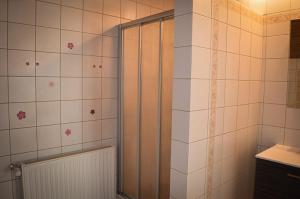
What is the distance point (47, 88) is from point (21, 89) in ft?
0.63

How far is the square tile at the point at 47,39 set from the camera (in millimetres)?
1809

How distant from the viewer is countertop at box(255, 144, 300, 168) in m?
1.60

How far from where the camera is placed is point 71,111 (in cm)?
203

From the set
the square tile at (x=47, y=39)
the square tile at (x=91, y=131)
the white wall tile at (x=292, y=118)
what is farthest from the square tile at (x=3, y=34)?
the white wall tile at (x=292, y=118)

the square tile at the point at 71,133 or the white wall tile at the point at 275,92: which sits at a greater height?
the white wall tile at the point at 275,92

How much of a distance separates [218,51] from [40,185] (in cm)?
174

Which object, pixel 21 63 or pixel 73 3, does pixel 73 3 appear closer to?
pixel 73 3

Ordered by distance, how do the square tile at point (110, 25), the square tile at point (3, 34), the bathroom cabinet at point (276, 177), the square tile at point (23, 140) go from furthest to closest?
the square tile at point (110, 25), the square tile at point (23, 140), the square tile at point (3, 34), the bathroom cabinet at point (276, 177)

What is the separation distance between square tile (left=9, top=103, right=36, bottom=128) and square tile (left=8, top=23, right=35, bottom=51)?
1.48 ft

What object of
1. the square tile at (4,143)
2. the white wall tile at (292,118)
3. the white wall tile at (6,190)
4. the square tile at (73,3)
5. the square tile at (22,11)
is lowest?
the white wall tile at (6,190)

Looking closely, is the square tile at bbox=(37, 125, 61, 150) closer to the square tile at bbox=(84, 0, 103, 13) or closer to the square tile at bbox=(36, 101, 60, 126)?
the square tile at bbox=(36, 101, 60, 126)

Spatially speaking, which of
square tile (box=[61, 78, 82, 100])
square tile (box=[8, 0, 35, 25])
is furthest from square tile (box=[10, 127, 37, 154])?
square tile (box=[8, 0, 35, 25])

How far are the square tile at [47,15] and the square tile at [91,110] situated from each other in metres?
0.73

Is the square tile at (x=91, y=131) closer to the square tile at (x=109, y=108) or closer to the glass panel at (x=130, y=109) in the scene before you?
the square tile at (x=109, y=108)
